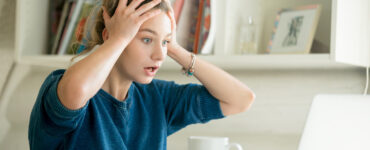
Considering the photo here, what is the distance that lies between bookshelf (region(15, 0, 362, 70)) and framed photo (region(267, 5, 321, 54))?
0.17 feet

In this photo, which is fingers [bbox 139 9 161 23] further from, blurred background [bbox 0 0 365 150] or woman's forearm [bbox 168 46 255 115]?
blurred background [bbox 0 0 365 150]

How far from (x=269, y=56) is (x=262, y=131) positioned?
13.5 inches

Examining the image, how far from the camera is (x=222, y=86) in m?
1.26

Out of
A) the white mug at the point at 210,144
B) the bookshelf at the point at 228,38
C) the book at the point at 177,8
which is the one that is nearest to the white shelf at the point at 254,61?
the bookshelf at the point at 228,38

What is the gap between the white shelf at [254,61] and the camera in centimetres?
142

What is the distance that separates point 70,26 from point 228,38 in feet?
2.13

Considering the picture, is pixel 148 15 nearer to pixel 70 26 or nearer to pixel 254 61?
pixel 254 61

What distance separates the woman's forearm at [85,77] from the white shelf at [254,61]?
1.92 ft

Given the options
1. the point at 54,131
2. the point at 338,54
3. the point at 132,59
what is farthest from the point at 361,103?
the point at 54,131

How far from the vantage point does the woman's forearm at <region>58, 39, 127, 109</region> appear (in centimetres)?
95

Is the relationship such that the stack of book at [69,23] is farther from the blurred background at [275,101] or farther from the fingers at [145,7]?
the fingers at [145,7]

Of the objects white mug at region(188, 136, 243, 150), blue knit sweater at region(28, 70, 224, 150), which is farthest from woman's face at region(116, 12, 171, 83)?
white mug at region(188, 136, 243, 150)

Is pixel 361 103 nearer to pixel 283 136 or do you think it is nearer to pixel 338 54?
pixel 338 54

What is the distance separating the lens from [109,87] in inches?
47.9
